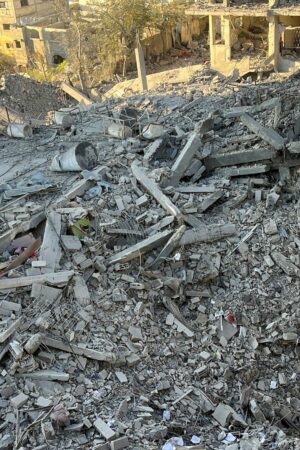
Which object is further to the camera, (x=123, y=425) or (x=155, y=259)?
(x=155, y=259)

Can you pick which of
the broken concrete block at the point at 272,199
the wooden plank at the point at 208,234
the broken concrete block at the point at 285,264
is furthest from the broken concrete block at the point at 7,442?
the broken concrete block at the point at 272,199

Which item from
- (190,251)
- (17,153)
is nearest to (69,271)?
(190,251)

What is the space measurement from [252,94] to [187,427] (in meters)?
8.12

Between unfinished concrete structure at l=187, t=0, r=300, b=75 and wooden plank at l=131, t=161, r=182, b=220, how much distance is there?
36.1ft

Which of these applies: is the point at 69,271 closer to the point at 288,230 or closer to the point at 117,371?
the point at 117,371

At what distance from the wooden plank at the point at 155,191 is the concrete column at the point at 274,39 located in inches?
448

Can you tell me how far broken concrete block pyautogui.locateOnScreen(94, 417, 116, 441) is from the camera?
4.98 metres

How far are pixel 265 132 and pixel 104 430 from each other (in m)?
6.20

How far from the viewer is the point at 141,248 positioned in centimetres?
746

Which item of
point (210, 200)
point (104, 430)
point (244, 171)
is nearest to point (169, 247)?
point (210, 200)

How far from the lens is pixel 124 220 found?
8016 millimetres

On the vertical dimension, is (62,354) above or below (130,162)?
below

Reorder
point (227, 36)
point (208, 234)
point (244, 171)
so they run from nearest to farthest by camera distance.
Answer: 1. point (208, 234)
2. point (244, 171)
3. point (227, 36)

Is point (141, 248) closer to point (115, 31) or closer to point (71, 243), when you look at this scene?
point (71, 243)
